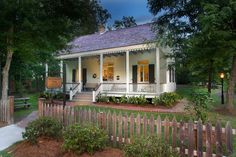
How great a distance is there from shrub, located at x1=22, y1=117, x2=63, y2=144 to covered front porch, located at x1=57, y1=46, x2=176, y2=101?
10.9 m

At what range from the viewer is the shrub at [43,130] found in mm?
7607

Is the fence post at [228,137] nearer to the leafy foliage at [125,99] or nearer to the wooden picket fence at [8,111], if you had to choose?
the wooden picket fence at [8,111]

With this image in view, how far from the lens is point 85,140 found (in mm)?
6289

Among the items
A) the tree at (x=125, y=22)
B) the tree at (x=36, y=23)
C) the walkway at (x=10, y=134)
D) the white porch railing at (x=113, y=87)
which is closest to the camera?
the walkway at (x=10, y=134)

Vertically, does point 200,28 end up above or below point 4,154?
above

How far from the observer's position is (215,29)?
37.7 ft

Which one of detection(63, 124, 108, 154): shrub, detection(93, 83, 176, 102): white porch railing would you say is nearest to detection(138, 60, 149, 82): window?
detection(93, 83, 176, 102): white porch railing

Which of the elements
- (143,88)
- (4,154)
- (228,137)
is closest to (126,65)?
(143,88)

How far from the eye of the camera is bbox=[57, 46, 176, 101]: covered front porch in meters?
19.0

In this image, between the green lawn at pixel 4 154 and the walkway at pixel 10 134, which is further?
the walkway at pixel 10 134

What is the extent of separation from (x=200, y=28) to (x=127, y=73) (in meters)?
7.44

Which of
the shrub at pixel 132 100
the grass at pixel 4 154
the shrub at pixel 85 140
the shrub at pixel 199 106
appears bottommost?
the grass at pixel 4 154

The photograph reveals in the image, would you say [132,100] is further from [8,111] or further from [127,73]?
[8,111]

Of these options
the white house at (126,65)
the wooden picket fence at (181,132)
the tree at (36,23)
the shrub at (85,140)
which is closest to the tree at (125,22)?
the white house at (126,65)
